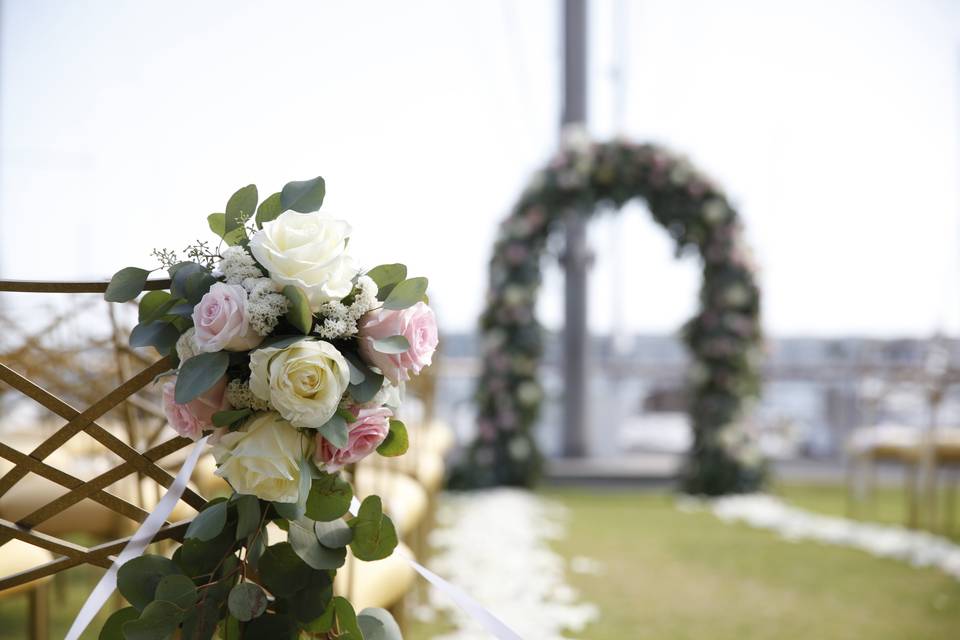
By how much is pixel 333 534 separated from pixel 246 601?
11 centimetres

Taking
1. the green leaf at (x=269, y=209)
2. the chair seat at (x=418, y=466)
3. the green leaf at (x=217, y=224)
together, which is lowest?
the chair seat at (x=418, y=466)

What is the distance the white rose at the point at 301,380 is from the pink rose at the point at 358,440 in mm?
57

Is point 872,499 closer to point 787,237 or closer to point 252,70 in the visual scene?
point 787,237

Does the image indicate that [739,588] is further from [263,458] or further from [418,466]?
[263,458]

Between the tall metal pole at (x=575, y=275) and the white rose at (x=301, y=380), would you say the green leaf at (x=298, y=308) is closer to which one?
the white rose at (x=301, y=380)

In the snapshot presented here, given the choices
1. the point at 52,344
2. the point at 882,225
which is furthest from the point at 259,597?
the point at 882,225

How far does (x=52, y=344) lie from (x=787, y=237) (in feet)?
15.0

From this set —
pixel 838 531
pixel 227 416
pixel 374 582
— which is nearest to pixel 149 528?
pixel 227 416

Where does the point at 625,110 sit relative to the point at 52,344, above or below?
above

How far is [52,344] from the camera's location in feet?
7.03

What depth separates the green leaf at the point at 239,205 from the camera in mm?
848

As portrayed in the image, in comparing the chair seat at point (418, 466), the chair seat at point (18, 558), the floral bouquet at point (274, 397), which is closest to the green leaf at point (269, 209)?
the floral bouquet at point (274, 397)

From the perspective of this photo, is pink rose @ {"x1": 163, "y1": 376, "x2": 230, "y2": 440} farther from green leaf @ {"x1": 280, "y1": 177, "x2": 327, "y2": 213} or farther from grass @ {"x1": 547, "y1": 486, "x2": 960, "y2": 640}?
grass @ {"x1": 547, "y1": 486, "x2": 960, "y2": 640}

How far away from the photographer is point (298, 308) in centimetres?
78
